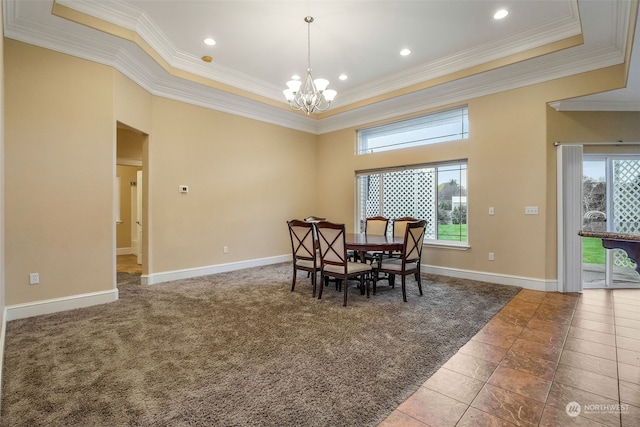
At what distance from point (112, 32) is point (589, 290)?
672cm

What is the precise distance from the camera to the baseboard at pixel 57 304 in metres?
2.99

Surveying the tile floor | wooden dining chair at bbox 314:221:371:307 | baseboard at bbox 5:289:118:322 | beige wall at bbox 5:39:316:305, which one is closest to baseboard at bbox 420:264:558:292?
the tile floor

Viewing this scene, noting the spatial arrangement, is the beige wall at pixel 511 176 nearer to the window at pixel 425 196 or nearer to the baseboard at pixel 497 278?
the baseboard at pixel 497 278

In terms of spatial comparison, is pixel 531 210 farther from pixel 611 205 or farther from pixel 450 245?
pixel 450 245

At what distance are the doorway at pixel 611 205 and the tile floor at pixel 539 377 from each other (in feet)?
4.16

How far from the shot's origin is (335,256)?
11.7 ft

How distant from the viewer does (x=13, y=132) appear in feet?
9.83

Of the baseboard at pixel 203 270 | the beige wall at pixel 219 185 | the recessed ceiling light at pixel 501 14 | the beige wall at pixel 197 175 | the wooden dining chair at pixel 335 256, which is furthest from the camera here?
the beige wall at pixel 219 185

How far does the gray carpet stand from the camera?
1.64 m

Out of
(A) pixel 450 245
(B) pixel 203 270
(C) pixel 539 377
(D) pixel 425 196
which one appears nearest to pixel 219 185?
(B) pixel 203 270

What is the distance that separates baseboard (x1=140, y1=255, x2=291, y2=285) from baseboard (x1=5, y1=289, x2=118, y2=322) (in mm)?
757

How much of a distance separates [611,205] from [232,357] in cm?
523

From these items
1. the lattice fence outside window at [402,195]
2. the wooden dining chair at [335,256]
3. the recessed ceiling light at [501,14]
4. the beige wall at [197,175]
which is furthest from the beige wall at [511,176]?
the wooden dining chair at [335,256]

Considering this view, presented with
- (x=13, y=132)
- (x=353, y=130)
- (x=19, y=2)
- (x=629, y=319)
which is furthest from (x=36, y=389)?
(x=353, y=130)
